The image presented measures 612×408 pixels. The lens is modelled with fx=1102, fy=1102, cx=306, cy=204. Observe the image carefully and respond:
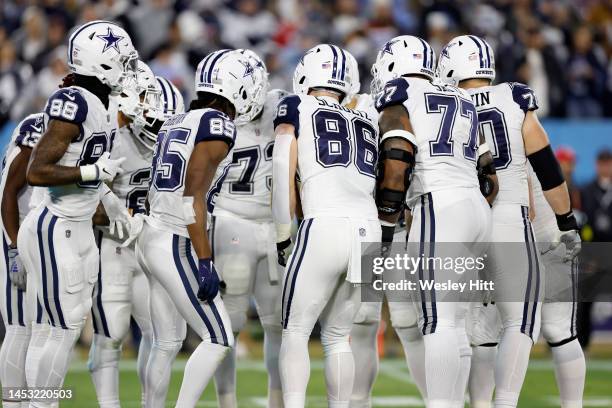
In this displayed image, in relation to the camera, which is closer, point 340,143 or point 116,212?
point 340,143

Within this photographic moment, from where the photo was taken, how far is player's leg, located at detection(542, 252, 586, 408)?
689 cm

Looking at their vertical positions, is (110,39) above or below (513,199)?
above

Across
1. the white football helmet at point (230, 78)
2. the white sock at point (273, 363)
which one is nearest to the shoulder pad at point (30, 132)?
the white football helmet at point (230, 78)

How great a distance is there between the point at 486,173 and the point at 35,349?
2901mm

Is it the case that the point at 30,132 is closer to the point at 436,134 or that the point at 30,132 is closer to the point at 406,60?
the point at 406,60

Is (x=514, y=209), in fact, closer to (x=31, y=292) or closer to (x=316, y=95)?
(x=316, y=95)

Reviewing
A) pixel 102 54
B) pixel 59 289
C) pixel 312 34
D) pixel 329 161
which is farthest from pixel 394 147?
pixel 312 34

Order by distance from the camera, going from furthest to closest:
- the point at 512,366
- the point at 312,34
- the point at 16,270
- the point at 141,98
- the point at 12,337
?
the point at 312,34 < the point at 141,98 < the point at 12,337 < the point at 16,270 < the point at 512,366

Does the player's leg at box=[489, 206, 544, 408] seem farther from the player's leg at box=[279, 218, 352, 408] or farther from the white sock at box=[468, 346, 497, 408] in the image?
the player's leg at box=[279, 218, 352, 408]

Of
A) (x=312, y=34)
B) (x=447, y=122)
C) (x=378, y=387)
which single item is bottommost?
(x=378, y=387)

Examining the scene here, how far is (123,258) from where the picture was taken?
722cm

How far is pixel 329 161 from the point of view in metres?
6.48

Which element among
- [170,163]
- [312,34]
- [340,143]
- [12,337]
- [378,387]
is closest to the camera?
[170,163]

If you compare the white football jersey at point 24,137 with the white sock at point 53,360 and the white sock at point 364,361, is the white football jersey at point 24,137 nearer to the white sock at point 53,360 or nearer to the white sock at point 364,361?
the white sock at point 53,360
